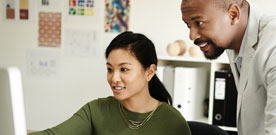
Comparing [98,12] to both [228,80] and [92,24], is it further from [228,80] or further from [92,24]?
[228,80]

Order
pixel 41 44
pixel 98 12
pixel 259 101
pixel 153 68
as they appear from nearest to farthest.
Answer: pixel 259 101
pixel 153 68
pixel 98 12
pixel 41 44

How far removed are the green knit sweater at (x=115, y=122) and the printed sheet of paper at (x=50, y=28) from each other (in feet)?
6.14

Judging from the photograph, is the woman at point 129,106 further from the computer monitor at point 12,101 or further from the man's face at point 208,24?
the computer monitor at point 12,101

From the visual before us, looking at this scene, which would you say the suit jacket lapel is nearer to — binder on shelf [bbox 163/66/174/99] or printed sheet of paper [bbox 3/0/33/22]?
binder on shelf [bbox 163/66/174/99]

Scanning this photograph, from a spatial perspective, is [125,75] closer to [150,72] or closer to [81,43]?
[150,72]

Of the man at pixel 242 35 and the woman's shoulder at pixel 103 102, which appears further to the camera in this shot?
the woman's shoulder at pixel 103 102

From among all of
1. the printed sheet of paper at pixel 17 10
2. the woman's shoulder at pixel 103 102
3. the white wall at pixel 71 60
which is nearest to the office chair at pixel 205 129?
the woman's shoulder at pixel 103 102

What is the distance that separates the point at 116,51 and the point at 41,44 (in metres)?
2.03

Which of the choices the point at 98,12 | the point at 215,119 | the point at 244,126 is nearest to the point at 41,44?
the point at 98,12

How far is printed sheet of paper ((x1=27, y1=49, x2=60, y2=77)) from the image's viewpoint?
11.0 ft

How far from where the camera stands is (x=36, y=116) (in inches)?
135

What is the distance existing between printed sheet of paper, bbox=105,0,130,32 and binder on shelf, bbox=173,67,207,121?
0.77 meters

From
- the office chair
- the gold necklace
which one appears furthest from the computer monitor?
the office chair

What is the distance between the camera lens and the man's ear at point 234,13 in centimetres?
115
